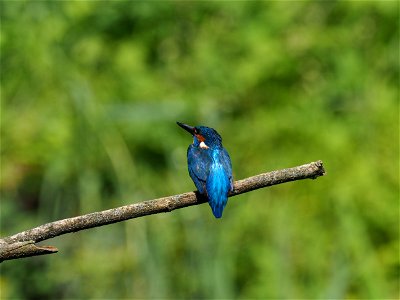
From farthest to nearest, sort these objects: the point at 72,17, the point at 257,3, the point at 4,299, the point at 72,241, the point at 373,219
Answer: the point at 257,3 < the point at 72,17 < the point at 373,219 < the point at 72,241 < the point at 4,299

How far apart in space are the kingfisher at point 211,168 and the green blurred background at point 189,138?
61 centimetres

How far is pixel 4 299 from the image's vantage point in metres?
4.50

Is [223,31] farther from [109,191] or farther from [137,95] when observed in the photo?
[109,191]

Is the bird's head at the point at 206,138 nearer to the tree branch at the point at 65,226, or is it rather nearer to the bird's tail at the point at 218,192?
the bird's tail at the point at 218,192

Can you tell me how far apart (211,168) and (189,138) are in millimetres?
2522

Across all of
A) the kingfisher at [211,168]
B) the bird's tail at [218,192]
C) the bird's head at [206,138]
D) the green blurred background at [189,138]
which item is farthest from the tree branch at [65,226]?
the green blurred background at [189,138]

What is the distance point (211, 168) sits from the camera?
3.30m

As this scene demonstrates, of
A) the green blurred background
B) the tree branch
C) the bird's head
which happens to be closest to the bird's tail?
the bird's head

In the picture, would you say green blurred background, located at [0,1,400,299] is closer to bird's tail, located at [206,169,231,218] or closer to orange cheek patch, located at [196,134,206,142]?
orange cheek patch, located at [196,134,206,142]

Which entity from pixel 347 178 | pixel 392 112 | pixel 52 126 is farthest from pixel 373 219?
pixel 52 126

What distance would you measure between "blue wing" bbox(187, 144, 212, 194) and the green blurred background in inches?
25.4

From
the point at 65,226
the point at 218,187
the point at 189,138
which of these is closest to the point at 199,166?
the point at 218,187

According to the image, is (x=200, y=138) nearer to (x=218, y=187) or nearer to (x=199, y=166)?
(x=199, y=166)

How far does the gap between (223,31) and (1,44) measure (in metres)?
2.11
